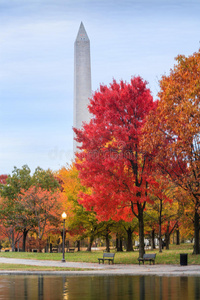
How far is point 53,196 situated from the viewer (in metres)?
56.4

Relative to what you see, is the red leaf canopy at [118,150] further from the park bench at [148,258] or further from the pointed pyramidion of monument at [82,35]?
the pointed pyramidion of monument at [82,35]

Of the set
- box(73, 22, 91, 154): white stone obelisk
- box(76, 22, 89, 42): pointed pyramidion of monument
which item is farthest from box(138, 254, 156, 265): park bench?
box(76, 22, 89, 42): pointed pyramidion of monument

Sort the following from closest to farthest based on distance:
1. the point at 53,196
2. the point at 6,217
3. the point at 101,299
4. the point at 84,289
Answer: the point at 101,299 → the point at 84,289 → the point at 53,196 → the point at 6,217

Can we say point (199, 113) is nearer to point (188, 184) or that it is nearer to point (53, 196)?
point (188, 184)

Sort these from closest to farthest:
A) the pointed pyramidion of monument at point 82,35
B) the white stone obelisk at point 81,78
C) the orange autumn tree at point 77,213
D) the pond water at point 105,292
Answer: the pond water at point 105,292 < the orange autumn tree at point 77,213 < the white stone obelisk at point 81,78 < the pointed pyramidion of monument at point 82,35

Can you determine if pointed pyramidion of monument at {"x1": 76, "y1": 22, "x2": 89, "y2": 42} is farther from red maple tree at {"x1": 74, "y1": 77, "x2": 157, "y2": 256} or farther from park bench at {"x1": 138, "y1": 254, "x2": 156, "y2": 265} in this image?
park bench at {"x1": 138, "y1": 254, "x2": 156, "y2": 265}

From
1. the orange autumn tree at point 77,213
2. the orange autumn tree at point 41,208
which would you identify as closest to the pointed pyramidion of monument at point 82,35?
the orange autumn tree at point 77,213

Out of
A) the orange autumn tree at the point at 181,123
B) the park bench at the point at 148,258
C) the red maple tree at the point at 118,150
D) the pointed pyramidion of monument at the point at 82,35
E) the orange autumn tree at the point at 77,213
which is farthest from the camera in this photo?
the pointed pyramidion of monument at the point at 82,35

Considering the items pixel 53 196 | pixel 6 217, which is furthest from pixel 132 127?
pixel 6 217

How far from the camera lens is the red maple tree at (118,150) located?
3338 cm

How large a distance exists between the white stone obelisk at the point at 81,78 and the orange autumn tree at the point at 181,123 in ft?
239

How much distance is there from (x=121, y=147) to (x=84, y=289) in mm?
17469

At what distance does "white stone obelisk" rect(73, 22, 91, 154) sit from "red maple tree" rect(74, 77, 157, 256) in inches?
2699

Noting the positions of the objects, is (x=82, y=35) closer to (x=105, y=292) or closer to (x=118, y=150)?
(x=118, y=150)
